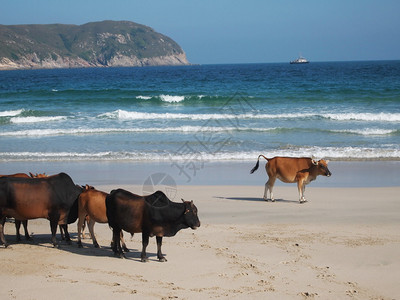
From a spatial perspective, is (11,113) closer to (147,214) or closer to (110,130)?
(110,130)

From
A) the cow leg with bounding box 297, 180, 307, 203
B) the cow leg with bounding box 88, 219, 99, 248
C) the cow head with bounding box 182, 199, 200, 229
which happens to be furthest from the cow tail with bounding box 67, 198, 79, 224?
the cow leg with bounding box 297, 180, 307, 203

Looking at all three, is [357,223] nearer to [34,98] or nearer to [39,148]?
[39,148]

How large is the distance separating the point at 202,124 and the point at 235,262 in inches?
789

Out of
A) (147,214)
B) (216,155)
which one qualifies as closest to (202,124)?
(216,155)

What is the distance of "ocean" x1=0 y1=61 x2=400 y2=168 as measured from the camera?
61.9 feet

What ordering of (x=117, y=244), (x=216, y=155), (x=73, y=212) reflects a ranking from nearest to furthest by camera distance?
(x=117, y=244) → (x=73, y=212) → (x=216, y=155)

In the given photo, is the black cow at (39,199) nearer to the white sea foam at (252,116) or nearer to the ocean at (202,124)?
the ocean at (202,124)

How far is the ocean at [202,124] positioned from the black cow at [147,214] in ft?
30.7

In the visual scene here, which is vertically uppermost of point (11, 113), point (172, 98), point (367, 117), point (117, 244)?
point (172, 98)

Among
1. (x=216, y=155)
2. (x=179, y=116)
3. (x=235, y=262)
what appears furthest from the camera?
(x=179, y=116)

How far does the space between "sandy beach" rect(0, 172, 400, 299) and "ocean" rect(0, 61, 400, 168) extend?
7184 millimetres

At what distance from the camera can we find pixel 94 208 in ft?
25.1

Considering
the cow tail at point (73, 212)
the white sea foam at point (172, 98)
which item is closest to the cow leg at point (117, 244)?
the cow tail at point (73, 212)

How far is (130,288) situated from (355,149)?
1429cm
